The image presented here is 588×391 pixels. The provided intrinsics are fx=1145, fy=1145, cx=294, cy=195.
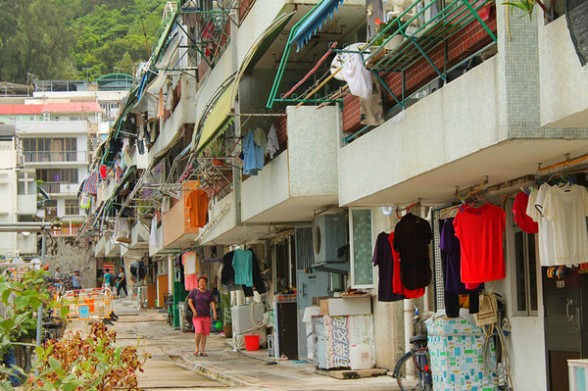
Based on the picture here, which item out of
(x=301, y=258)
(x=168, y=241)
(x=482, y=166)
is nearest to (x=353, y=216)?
(x=301, y=258)

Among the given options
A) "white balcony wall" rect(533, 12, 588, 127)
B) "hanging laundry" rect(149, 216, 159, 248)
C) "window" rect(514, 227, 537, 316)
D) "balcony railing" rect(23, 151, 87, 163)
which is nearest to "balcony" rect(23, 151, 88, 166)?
"balcony railing" rect(23, 151, 87, 163)

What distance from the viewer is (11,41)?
12056 cm

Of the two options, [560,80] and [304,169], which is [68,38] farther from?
[560,80]

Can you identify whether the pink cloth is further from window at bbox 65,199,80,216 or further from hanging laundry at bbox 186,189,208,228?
window at bbox 65,199,80,216

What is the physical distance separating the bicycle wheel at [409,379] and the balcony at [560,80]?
5.99 m

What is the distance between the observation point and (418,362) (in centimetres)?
1577

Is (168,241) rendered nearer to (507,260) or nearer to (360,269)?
(360,269)

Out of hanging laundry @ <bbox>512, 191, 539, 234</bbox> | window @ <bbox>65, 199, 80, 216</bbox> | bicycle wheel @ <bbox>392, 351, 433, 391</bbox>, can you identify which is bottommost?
bicycle wheel @ <bbox>392, 351, 433, 391</bbox>

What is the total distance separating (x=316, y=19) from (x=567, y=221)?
15.5ft

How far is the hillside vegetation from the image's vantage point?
12056 cm

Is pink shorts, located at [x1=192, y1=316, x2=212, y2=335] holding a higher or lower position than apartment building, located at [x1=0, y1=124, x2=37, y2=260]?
lower

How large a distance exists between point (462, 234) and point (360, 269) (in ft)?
16.4

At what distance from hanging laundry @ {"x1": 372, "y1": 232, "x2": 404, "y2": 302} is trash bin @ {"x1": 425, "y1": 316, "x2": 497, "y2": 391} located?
74.4 inches

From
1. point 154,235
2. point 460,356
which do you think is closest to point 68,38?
point 154,235
